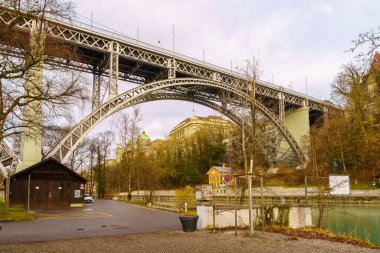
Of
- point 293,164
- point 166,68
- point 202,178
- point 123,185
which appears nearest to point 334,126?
point 293,164

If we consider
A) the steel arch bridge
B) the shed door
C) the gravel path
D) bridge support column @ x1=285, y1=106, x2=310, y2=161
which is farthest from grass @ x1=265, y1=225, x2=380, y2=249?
bridge support column @ x1=285, y1=106, x2=310, y2=161

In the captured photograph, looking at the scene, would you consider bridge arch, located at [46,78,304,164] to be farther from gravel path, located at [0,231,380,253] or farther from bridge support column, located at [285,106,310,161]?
bridge support column, located at [285,106,310,161]

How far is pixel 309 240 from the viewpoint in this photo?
10.3m

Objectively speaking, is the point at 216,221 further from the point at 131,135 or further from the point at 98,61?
the point at 131,135

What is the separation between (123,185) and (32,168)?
39860 millimetres

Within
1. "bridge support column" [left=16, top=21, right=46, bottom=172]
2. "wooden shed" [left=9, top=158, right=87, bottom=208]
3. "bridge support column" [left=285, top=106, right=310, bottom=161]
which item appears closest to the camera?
"bridge support column" [left=16, top=21, right=46, bottom=172]

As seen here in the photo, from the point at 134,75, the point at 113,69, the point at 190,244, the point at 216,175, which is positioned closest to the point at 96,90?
the point at 113,69

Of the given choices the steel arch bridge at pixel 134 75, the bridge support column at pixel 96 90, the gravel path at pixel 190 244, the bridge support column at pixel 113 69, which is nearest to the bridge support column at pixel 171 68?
the steel arch bridge at pixel 134 75

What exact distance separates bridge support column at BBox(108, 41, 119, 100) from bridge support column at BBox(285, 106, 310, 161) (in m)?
32.4

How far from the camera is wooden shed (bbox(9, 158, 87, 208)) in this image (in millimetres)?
26609

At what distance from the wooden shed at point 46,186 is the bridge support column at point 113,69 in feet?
23.9

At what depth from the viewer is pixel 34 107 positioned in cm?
1742

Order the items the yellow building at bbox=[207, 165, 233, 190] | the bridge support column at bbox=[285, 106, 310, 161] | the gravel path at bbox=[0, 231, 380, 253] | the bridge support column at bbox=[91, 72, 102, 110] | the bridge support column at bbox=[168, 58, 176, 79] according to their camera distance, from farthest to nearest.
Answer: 1. the yellow building at bbox=[207, 165, 233, 190]
2. the bridge support column at bbox=[285, 106, 310, 161]
3. the bridge support column at bbox=[168, 58, 176, 79]
4. the bridge support column at bbox=[91, 72, 102, 110]
5. the gravel path at bbox=[0, 231, 380, 253]

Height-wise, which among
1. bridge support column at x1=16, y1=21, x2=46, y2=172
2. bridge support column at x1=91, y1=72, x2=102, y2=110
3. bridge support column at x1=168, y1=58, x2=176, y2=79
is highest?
bridge support column at x1=168, y1=58, x2=176, y2=79
